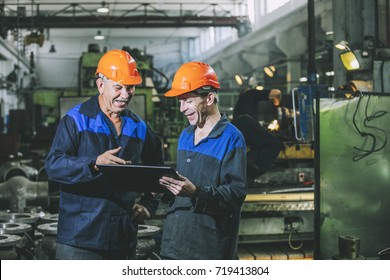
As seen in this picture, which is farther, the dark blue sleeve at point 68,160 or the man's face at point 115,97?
the man's face at point 115,97

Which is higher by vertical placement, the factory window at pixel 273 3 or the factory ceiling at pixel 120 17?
the factory ceiling at pixel 120 17

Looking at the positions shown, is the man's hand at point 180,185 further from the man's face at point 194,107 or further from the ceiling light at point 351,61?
the ceiling light at point 351,61

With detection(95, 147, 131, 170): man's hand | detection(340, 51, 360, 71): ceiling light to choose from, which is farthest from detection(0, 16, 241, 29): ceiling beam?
detection(95, 147, 131, 170): man's hand

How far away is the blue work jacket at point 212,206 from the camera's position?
2.47m

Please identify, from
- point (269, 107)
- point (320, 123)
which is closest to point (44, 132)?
point (269, 107)

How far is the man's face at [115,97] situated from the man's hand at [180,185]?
22.6 inches

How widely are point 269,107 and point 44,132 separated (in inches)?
224

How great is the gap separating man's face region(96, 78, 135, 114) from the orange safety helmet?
0.09 ft

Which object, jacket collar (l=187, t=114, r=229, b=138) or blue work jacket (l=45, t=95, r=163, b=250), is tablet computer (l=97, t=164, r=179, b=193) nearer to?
blue work jacket (l=45, t=95, r=163, b=250)

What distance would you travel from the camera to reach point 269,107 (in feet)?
27.1

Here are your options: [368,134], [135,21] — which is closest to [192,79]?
[368,134]

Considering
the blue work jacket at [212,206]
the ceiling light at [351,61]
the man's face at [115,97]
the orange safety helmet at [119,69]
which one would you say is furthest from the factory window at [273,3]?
the blue work jacket at [212,206]

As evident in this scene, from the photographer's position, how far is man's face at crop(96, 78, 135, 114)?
8.97 feet
